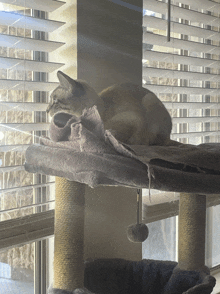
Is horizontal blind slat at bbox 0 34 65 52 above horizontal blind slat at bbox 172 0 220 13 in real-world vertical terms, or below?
below

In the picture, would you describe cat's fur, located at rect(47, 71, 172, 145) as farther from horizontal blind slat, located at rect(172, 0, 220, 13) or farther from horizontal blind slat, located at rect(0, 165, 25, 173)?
horizontal blind slat, located at rect(172, 0, 220, 13)

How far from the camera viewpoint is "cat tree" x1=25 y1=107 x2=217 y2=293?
416 mm

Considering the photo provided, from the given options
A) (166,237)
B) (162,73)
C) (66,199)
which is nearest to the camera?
(66,199)

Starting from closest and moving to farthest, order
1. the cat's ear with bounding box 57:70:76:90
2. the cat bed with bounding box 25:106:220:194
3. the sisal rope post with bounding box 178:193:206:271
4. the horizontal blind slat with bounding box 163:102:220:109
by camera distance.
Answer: the cat bed with bounding box 25:106:220:194 → the cat's ear with bounding box 57:70:76:90 → the sisal rope post with bounding box 178:193:206:271 → the horizontal blind slat with bounding box 163:102:220:109

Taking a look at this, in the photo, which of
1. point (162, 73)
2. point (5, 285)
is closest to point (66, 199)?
point (5, 285)

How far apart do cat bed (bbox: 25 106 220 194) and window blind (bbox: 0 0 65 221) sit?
0.09 metres

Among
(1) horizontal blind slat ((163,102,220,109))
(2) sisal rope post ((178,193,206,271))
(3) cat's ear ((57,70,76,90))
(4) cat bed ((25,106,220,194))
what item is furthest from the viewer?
(1) horizontal blind slat ((163,102,220,109))

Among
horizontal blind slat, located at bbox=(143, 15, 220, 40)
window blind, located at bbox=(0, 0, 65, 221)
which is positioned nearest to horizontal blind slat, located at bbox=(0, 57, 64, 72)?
window blind, located at bbox=(0, 0, 65, 221)

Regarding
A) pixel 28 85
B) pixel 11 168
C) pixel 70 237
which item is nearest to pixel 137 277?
pixel 70 237

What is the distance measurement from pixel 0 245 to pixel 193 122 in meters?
0.55

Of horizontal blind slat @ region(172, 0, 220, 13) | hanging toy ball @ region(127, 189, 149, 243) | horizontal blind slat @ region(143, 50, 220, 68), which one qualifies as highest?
horizontal blind slat @ region(172, 0, 220, 13)

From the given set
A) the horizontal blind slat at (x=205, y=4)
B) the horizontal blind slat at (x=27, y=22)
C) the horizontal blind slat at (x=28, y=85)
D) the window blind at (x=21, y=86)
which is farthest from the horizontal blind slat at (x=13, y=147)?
the horizontal blind slat at (x=205, y=4)

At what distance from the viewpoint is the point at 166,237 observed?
2.87ft

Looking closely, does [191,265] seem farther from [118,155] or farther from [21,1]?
[21,1]
